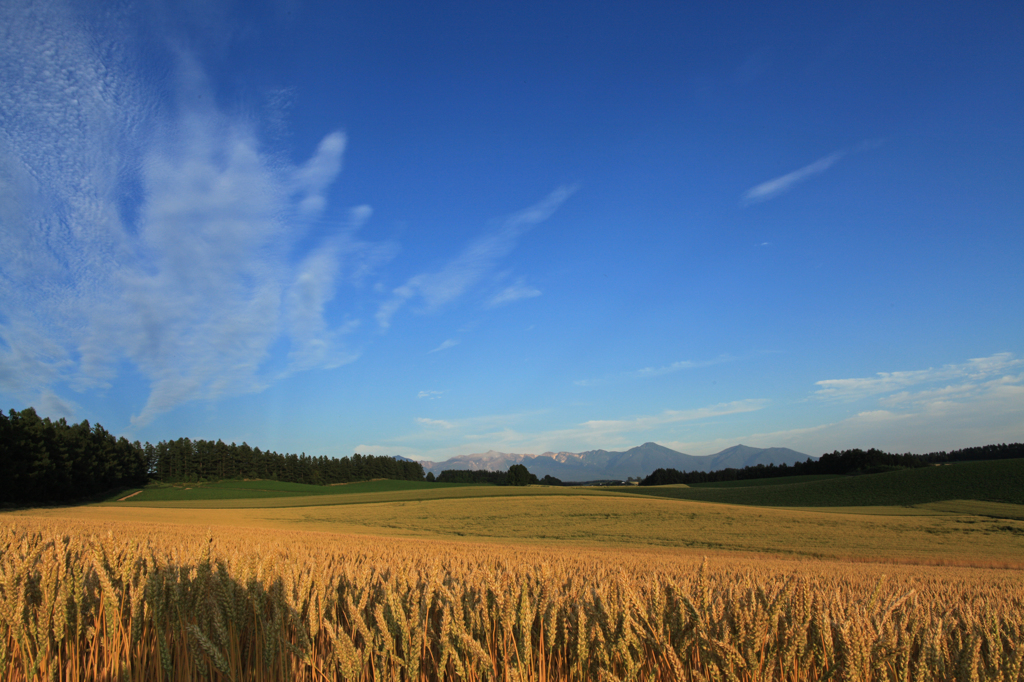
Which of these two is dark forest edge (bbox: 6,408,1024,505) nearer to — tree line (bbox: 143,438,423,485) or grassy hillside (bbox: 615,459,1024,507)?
tree line (bbox: 143,438,423,485)

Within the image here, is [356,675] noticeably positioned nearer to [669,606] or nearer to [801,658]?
[669,606]

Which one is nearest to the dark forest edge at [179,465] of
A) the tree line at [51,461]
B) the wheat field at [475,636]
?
the tree line at [51,461]

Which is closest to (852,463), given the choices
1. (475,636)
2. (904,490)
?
(904,490)

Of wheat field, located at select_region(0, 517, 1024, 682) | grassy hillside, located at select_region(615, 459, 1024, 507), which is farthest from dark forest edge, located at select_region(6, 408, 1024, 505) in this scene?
wheat field, located at select_region(0, 517, 1024, 682)

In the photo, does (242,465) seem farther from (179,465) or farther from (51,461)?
(51,461)

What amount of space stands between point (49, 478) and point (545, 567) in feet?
265

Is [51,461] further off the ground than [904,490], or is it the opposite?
[51,461]

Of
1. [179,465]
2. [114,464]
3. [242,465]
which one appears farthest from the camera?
[242,465]

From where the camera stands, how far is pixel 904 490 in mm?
46500

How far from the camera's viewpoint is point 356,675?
243 cm

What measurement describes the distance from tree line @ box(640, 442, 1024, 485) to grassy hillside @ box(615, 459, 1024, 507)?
30.6m

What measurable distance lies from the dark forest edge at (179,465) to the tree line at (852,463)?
15 cm

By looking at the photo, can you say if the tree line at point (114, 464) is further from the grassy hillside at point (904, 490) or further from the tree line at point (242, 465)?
the grassy hillside at point (904, 490)

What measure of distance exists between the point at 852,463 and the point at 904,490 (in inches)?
1766
